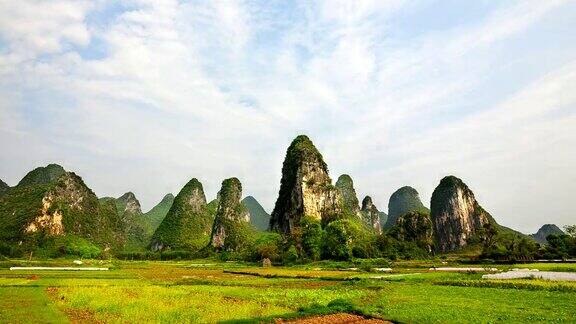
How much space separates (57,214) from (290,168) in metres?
70.3

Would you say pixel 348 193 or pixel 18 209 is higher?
pixel 348 193

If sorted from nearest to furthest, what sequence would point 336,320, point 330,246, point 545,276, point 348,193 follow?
point 336,320
point 545,276
point 330,246
point 348,193

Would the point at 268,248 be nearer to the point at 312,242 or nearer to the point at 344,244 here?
the point at 312,242

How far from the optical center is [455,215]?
13312 cm

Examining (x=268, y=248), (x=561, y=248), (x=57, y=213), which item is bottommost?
(x=268, y=248)

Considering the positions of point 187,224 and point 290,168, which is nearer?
point 290,168

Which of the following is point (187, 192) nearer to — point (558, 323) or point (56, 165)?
point (56, 165)

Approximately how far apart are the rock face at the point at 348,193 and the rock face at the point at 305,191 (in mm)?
28362

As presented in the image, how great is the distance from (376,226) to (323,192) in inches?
2427

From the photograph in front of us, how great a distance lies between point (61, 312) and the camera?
1981 cm

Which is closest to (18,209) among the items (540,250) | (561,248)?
(540,250)

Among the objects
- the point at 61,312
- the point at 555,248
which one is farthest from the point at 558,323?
the point at 555,248

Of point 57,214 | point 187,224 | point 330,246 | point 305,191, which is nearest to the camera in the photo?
point 330,246

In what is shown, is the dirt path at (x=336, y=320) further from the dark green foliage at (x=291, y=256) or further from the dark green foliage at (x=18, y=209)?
the dark green foliage at (x=18, y=209)
